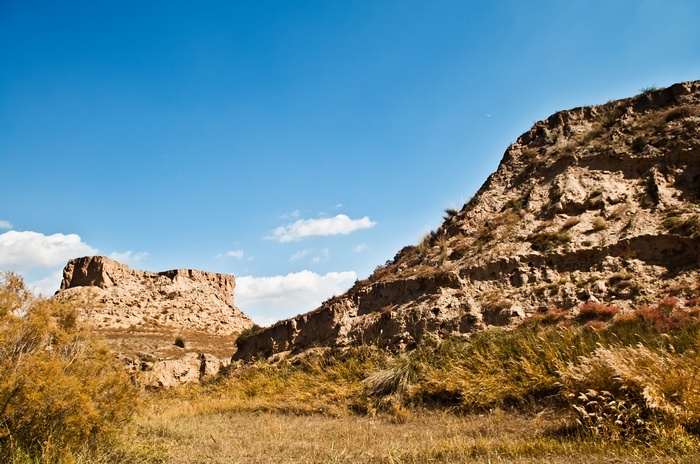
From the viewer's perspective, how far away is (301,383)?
1333cm

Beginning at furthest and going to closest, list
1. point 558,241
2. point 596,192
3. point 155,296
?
point 155,296 < point 596,192 < point 558,241

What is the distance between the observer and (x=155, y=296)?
64.0m

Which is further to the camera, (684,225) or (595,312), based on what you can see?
(684,225)

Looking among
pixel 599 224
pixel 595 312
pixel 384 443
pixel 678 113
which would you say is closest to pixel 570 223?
pixel 599 224

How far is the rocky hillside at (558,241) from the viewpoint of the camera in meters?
11.2

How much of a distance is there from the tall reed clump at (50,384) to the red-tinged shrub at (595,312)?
33.0 feet

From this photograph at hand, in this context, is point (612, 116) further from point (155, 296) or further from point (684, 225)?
point (155, 296)

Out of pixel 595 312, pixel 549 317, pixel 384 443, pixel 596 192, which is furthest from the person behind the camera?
pixel 596 192

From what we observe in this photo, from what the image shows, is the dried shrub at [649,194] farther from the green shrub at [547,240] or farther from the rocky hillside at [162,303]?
the rocky hillside at [162,303]

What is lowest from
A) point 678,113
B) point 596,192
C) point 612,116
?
point 596,192

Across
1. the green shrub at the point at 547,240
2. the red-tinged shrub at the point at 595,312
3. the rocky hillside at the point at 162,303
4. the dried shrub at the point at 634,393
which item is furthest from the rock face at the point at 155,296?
the dried shrub at the point at 634,393

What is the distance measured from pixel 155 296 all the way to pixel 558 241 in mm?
64069

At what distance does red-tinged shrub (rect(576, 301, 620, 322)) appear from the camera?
9844 mm

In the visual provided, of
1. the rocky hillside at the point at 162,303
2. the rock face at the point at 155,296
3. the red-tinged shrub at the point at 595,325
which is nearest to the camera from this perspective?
the red-tinged shrub at the point at 595,325
